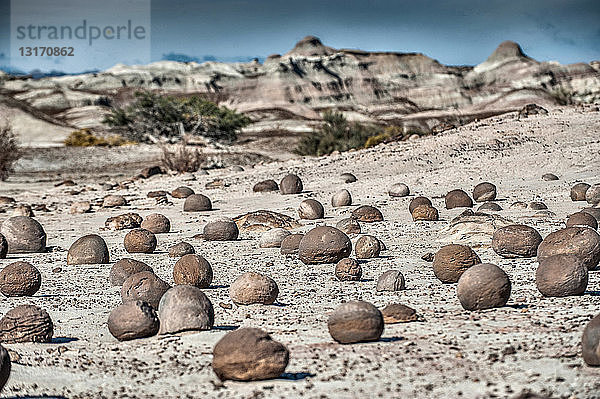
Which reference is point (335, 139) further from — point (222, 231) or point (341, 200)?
point (222, 231)

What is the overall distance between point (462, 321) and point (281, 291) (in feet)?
5.07

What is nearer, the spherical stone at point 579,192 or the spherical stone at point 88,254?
the spherical stone at point 88,254

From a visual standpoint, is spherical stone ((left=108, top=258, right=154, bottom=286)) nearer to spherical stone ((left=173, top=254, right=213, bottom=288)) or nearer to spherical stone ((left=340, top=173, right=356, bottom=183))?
spherical stone ((left=173, top=254, right=213, bottom=288))

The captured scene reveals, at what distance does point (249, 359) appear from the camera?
2.83 m

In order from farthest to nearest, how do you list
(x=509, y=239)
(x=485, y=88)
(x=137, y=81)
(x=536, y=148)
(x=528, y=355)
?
(x=137, y=81), (x=485, y=88), (x=536, y=148), (x=509, y=239), (x=528, y=355)

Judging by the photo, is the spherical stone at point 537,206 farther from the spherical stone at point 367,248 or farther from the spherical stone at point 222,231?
the spherical stone at point 222,231

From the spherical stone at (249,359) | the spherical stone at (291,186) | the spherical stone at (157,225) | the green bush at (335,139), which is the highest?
the green bush at (335,139)

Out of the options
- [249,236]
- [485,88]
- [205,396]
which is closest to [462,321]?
[205,396]

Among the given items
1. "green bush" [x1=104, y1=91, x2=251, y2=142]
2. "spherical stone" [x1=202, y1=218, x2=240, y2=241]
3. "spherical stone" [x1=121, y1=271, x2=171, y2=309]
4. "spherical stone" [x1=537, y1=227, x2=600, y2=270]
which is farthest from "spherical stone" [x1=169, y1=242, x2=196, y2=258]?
"green bush" [x1=104, y1=91, x2=251, y2=142]

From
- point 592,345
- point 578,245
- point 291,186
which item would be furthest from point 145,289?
point 291,186

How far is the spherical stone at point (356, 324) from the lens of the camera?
326cm

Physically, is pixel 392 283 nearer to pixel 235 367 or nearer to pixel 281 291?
pixel 281 291

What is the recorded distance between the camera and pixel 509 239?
18.5ft

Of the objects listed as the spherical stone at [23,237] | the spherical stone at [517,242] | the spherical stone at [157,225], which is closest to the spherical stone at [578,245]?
the spherical stone at [517,242]
